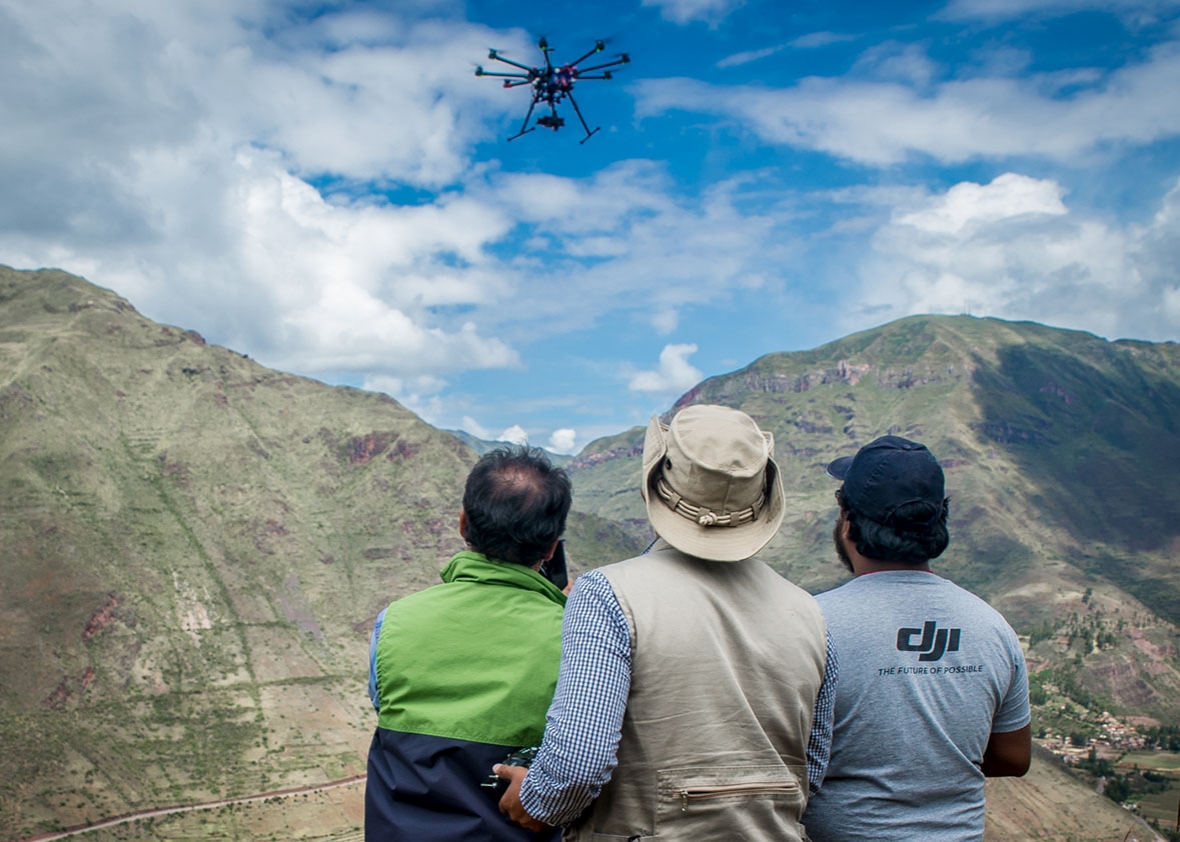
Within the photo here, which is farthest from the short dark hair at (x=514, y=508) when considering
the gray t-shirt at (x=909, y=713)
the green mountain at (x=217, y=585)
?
the green mountain at (x=217, y=585)

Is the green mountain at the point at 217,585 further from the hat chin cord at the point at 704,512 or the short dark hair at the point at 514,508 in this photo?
the hat chin cord at the point at 704,512

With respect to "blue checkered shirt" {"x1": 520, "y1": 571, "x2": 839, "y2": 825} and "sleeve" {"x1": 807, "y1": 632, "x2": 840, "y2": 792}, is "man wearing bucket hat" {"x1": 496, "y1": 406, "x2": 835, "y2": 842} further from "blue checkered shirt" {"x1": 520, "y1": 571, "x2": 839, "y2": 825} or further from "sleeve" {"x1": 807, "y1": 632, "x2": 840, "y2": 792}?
"sleeve" {"x1": 807, "y1": 632, "x2": 840, "y2": 792}

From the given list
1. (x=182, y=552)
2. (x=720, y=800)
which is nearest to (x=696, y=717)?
(x=720, y=800)

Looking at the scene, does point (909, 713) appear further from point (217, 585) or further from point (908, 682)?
point (217, 585)

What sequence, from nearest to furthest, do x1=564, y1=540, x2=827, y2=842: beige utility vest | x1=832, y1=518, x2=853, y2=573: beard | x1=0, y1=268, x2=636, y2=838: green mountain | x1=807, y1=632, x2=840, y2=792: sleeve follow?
x1=564, y1=540, x2=827, y2=842: beige utility vest
x1=807, y1=632, x2=840, y2=792: sleeve
x1=832, y1=518, x2=853, y2=573: beard
x1=0, y1=268, x2=636, y2=838: green mountain

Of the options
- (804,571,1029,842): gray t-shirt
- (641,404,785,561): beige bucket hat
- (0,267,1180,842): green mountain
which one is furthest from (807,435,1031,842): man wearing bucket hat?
(0,267,1180,842): green mountain

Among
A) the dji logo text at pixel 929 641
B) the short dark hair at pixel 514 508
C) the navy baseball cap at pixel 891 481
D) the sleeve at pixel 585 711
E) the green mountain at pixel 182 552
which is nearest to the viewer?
the sleeve at pixel 585 711

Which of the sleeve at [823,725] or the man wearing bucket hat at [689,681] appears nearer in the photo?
the man wearing bucket hat at [689,681]

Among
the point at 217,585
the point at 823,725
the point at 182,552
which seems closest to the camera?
the point at 823,725
